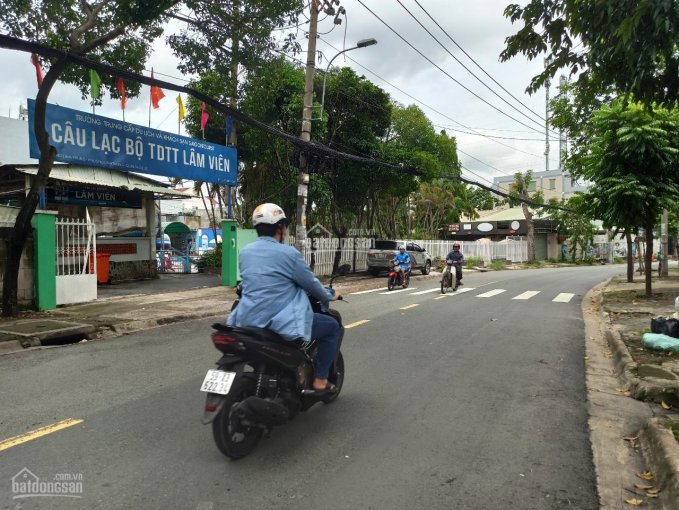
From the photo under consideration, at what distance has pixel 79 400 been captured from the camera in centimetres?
501

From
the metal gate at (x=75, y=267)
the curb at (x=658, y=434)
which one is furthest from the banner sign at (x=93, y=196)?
the curb at (x=658, y=434)

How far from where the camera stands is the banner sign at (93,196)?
54.7 ft

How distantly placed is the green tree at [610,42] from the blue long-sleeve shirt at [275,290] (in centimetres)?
331

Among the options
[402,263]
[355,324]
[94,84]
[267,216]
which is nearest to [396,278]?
[402,263]

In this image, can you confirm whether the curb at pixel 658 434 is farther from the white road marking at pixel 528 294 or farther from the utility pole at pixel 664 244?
the utility pole at pixel 664 244

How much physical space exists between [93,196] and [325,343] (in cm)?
1601

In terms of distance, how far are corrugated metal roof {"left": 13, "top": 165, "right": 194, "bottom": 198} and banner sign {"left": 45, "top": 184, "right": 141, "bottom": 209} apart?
64 cm

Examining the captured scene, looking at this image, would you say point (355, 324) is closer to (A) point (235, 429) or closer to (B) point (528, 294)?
(A) point (235, 429)

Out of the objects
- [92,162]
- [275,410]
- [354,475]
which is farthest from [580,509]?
[92,162]

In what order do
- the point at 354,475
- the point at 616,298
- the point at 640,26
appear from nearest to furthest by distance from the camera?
the point at 354,475 → the point at 640,26 → the point at 616,298

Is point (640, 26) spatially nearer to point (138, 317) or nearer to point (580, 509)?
point (580, 509)

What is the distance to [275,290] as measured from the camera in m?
3.83

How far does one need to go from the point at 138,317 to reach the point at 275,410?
7.58 metres

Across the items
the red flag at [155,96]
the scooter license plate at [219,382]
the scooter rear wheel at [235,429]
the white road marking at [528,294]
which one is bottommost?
the white road marking at [528,294]
